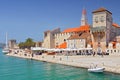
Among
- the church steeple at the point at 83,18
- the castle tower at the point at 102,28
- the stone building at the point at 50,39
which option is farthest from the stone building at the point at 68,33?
the church steeple at the point at 83,18

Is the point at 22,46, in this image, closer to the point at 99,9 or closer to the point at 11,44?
the point at 11,44

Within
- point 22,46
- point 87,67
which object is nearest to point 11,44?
point 22,46

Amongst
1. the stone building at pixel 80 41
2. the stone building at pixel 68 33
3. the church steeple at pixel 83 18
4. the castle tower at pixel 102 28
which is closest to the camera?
the castle tower at pixel 102 28

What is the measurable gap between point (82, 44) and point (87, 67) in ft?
93.4

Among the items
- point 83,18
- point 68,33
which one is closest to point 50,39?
point 68,33

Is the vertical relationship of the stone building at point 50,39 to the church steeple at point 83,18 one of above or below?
below

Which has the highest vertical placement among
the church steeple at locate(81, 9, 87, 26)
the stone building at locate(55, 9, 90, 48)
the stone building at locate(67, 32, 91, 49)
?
Result: the church steeple at locate(81, 9, 87, 26)

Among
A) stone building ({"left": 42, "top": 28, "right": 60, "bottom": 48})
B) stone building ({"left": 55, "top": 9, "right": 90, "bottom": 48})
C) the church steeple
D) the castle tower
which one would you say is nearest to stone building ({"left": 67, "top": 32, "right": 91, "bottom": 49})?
the castle tower

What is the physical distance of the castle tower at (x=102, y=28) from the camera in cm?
6247

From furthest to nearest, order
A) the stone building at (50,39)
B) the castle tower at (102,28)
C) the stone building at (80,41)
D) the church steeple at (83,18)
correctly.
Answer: the church steeple at (83,18) < the stone building at (50,39) < the stone building at (80,41) < the castle tower at (102,28)

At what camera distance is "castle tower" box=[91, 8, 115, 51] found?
6247 centimetres

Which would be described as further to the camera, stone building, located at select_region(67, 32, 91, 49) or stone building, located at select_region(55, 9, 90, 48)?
stone building, located at select_region(55, 9, 90, 48)

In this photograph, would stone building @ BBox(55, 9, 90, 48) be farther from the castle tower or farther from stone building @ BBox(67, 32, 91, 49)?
the castle tower

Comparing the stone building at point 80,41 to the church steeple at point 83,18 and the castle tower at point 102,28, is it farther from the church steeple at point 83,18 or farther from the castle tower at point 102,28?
the church steeple at point 83,18
